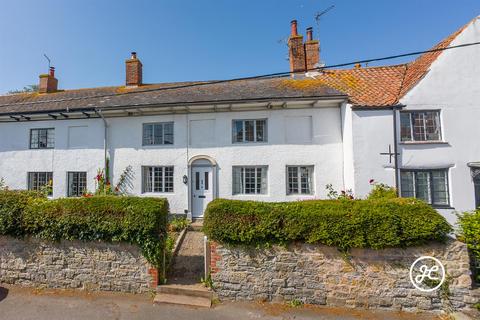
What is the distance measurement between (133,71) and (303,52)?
11.2m

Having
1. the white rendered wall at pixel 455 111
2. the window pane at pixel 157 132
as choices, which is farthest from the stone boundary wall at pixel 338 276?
the window pane at pixel 157 132

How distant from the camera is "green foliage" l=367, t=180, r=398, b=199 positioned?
30.1ft

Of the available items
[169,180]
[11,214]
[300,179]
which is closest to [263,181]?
[300,179]

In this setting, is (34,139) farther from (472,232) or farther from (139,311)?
(472,232)

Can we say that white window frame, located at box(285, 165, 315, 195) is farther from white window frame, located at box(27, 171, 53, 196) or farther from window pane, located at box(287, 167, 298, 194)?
white window frame, located at box(27, 171, 53, 196)

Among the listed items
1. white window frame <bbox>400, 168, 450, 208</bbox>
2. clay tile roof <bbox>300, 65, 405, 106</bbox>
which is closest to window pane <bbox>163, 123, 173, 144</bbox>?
clay tile roof <bbox>300, 65, 405, 106</bbox>

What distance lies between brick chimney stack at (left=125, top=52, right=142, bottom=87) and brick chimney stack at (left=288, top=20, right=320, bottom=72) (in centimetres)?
1018

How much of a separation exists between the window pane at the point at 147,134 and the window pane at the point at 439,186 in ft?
44.3

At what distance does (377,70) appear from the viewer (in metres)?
12.8

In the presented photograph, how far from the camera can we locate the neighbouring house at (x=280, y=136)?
977 centimetres

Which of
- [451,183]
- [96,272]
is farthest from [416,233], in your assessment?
[96,272]

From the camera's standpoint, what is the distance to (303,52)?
1364 cm

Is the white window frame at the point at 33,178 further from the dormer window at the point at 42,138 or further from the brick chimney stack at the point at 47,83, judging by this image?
the brick chimney stack at the point at 47,83

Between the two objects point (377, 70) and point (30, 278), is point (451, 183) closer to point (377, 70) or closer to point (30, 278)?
point (377, 70)
